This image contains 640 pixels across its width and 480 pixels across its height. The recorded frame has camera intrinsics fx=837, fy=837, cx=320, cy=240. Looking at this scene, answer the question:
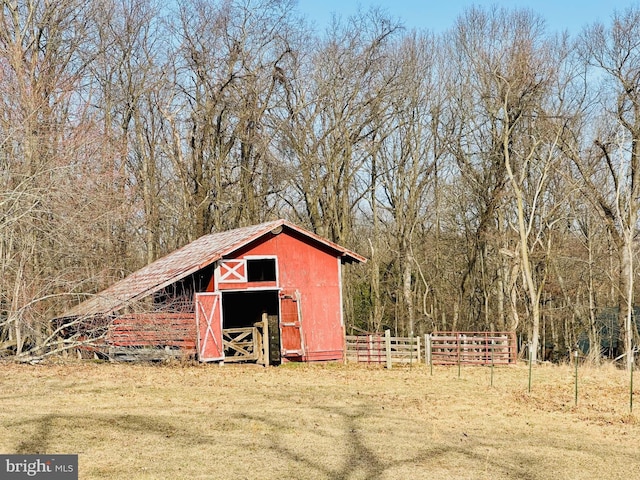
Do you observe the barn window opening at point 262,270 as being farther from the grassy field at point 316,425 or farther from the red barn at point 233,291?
the grassy field at point 316,425

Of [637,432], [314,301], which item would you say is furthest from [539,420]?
[314,301]

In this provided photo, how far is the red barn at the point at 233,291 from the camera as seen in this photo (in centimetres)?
2295

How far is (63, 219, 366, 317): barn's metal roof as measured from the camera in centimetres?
2236

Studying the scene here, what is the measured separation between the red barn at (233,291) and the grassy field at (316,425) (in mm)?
1965

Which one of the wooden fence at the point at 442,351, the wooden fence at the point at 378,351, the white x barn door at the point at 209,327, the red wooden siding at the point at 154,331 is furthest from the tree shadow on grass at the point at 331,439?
the wooden fence at the point at 378,351

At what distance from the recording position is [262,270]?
27.6 m

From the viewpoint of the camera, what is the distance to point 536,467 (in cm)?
1098

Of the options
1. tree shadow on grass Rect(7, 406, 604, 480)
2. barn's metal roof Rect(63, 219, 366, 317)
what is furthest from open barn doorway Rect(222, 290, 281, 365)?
tree shadow on grass Rect(7, 406, 604, 480)

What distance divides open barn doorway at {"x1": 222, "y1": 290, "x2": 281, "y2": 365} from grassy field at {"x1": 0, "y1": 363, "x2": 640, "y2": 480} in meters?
3.07

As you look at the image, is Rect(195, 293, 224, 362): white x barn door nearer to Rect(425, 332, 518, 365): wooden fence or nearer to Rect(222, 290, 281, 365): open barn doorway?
Rect(222, 290, 281, 365): open barn doorway

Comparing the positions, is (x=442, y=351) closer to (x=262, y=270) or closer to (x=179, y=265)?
(x=262, y=270)

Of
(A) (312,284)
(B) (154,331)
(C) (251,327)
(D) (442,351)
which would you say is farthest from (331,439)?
(D) (442,351)

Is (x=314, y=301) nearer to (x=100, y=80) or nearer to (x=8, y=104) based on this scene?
(x=8, y=104)

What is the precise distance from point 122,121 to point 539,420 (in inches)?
970
